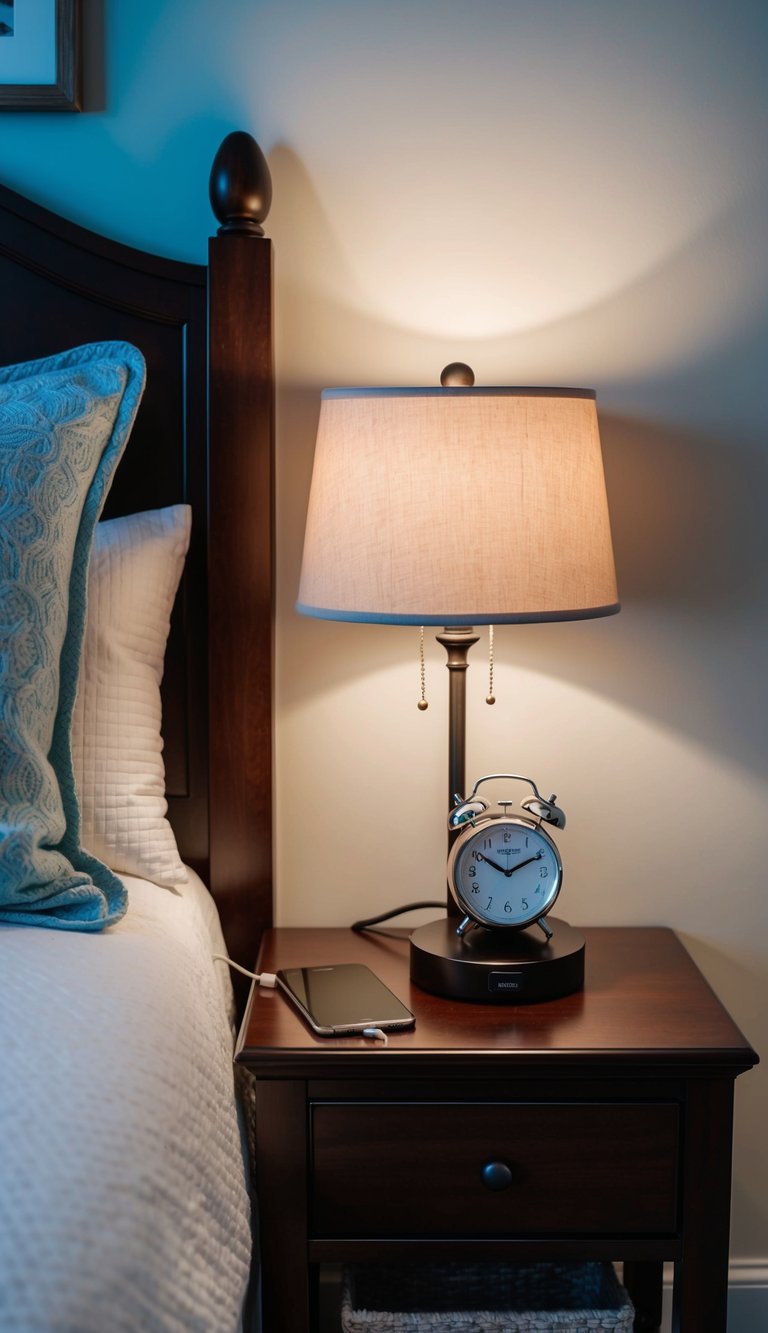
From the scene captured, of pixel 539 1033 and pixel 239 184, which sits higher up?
pixel 239 184

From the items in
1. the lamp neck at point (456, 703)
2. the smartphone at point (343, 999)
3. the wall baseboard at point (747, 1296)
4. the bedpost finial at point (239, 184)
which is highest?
the bedpost finial at point (239, 184)

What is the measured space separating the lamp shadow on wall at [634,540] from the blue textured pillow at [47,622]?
329mm

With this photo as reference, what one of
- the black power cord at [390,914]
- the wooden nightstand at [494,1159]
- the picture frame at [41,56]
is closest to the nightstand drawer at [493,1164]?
the wooden nightstand at [494,1159]

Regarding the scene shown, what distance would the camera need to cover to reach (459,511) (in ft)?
4.24

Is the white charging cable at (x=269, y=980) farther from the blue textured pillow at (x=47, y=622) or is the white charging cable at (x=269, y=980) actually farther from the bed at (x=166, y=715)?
the blue textured pillow at (x=47, y=622)

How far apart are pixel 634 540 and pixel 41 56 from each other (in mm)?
1017

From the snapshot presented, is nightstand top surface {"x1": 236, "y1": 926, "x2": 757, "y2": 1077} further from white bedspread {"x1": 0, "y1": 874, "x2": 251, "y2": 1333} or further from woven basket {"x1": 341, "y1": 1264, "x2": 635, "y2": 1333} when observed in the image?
woven basket {"x1": 341, "y1": 1264, "x2": 635, "y2": 1333}

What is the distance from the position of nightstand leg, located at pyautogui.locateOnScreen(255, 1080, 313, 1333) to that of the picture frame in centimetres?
127

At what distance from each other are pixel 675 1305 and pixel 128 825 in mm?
839

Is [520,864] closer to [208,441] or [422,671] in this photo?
[422,671]

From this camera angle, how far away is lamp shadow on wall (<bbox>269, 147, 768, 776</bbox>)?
1.62 metres

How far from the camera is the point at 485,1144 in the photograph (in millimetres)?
1307

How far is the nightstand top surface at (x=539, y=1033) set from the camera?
126 cm

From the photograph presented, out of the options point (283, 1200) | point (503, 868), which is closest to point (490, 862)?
point (503, 868)
